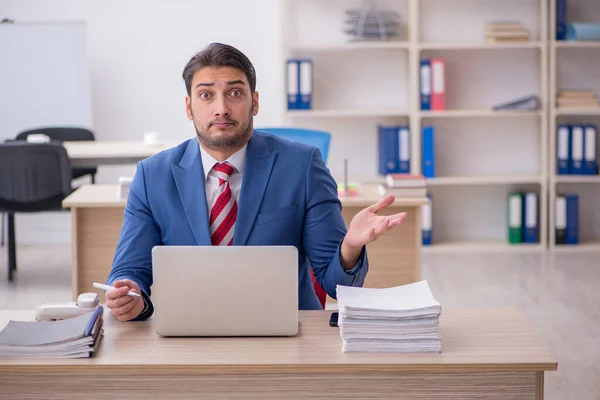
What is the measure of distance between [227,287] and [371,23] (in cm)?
466

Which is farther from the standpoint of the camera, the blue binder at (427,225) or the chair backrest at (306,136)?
the blue binder at (427,225)

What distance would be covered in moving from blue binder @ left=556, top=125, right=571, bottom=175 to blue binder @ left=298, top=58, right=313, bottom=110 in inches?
67.5

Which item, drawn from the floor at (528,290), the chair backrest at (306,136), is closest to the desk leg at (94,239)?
the floor at (528,290)

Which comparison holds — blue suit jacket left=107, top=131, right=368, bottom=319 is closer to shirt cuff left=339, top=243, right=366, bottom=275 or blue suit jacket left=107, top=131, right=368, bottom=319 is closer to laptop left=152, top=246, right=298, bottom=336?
shirt cuff left=339, top=243, right=366, bottom=275

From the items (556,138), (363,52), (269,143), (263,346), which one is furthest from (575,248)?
(263,346)

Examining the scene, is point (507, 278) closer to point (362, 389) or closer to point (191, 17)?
point (191, 17)

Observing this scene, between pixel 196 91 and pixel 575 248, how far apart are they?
4608mm

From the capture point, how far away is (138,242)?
2.47m

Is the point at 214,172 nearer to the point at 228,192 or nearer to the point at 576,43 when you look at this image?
the point at 228,192

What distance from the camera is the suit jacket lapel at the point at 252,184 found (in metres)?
2.45

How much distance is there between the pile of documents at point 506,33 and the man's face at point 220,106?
4.25 meters

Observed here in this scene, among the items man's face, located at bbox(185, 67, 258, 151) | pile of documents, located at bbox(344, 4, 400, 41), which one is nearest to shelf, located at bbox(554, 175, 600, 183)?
pile of documents, located at bbox(344, 4, 400, 41)

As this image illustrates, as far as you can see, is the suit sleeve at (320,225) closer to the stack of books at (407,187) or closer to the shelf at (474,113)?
the stack of books at (407,187)

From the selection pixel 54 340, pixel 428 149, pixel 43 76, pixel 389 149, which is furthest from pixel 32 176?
pixel 54 340
